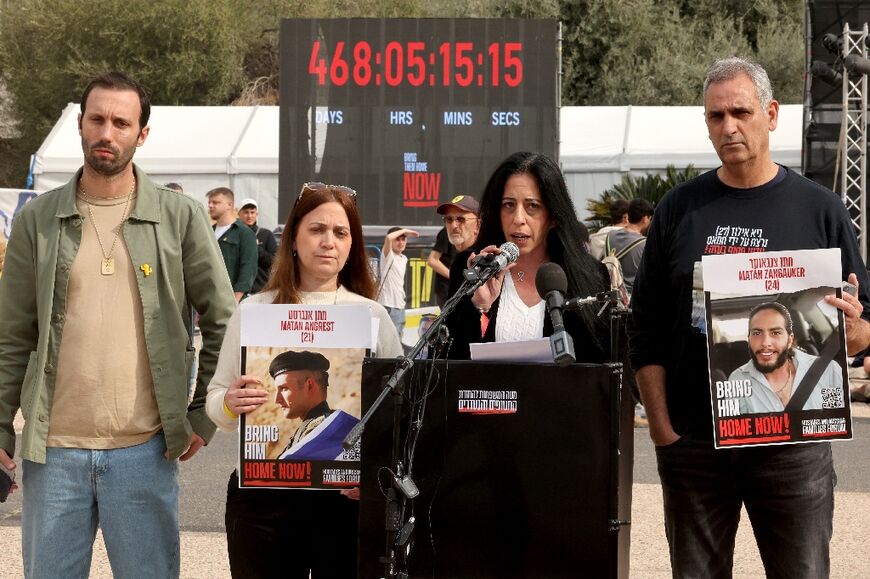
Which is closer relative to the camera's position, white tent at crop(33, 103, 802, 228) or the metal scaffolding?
the metal scaffolding

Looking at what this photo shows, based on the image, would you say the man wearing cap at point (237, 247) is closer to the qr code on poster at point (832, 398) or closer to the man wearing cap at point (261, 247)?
the man wearing cap at point (261, 247)

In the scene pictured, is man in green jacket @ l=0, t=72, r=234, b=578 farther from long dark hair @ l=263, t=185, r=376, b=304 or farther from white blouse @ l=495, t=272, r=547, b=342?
white blouse @ l=495, t=272, r=547, b=342

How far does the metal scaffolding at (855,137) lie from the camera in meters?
14.8

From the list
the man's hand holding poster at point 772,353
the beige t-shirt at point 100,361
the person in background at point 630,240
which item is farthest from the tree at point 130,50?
the man's hand holding poster at point 772,353

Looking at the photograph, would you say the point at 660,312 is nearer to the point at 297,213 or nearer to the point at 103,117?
the point at 297,213

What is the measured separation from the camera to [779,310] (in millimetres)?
3719

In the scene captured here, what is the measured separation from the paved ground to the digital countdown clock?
19.6 ft

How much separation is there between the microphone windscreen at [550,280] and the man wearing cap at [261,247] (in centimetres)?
1044

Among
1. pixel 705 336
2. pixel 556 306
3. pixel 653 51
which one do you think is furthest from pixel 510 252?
pixel 653 51

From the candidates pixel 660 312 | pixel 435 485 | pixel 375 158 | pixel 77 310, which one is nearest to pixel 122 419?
pixel 77 310

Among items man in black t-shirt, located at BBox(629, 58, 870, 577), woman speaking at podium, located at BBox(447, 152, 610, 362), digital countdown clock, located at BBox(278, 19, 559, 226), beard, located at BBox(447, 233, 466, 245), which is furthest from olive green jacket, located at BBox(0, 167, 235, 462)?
digital countdown clock, located at BBox(278, 19, 559, 226)

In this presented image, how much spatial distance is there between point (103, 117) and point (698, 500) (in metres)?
2.22

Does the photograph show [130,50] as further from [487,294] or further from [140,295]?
[487,294]

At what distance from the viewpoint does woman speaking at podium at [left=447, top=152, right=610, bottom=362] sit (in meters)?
4.11
